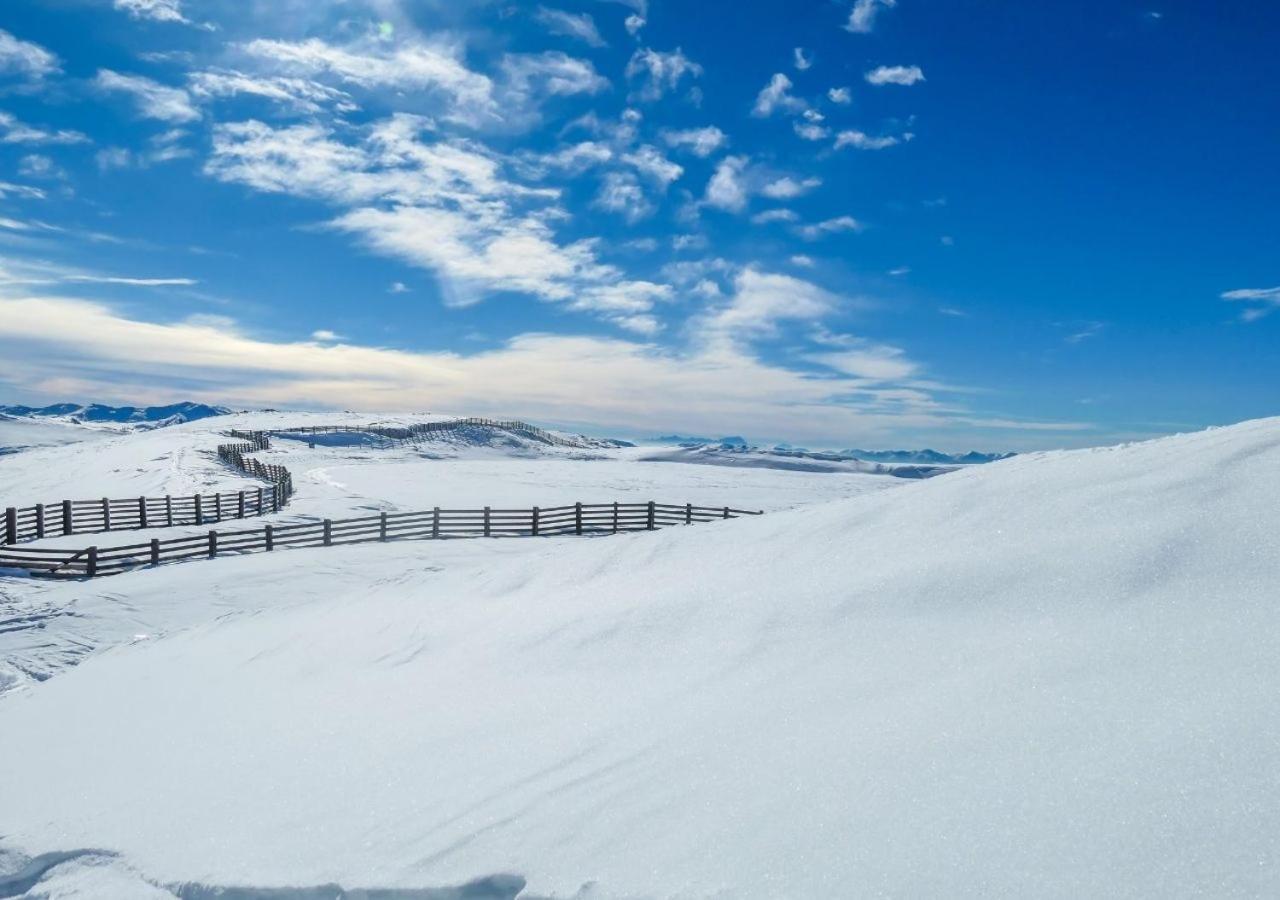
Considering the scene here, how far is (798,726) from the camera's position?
4.89 meters

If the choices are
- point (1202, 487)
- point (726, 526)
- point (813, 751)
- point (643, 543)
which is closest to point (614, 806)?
point (813, 751)

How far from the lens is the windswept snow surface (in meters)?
3.46

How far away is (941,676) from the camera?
16.7ft

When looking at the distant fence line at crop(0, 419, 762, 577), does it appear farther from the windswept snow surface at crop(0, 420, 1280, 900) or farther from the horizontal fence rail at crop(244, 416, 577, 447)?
the horizontal fence rail at crop(244, 416, 577, 447)

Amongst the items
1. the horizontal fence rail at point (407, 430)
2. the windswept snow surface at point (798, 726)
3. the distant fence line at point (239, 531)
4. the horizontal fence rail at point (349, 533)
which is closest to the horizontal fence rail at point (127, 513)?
the distant fence line at point (239, 531)

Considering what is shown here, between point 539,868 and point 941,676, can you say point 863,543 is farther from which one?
point 539,868

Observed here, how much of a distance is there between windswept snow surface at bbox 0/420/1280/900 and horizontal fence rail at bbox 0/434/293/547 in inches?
758

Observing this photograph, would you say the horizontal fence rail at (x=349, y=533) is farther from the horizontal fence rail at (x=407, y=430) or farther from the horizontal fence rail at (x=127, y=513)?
the horizontal fence rail at (x=407, y=430)

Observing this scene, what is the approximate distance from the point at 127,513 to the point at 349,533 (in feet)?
43.3

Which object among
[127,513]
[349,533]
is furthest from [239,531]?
[127,513]

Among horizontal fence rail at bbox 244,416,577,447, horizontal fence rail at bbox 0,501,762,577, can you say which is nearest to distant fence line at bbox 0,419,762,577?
horizontal fence rail at bbox 0,501,762,577

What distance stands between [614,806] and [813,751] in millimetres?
1252

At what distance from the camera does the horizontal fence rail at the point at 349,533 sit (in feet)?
64.0

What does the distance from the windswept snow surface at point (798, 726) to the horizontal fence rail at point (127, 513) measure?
1924cm
